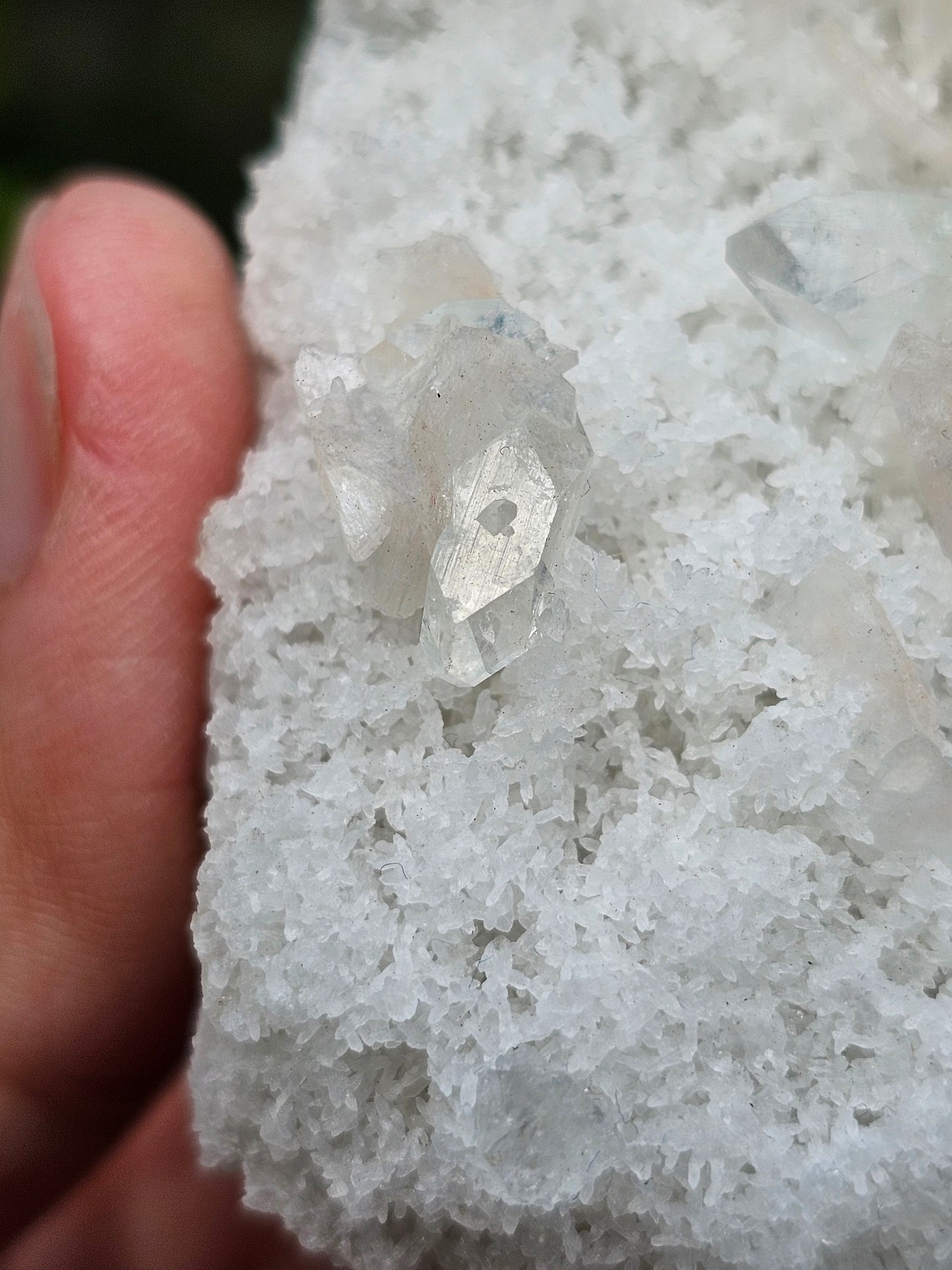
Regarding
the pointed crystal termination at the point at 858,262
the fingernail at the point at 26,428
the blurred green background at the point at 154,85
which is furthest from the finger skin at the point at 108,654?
the blurred green background at the point at 154,85

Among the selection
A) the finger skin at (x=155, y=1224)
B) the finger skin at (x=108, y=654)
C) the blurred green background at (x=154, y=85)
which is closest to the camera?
the finger skin at (x=108, y=654)

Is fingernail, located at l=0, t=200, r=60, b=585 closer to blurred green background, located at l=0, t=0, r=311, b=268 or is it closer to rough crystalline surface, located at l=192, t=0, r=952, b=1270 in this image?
rough crystalline surface, located at l=192, t=0, r=952, b=1270

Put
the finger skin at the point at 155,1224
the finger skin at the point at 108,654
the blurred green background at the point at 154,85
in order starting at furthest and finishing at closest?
the blurred green background at the point at 154,85 < the finger skin at the point at 155,1224 < the finger skin at the point at 108,654

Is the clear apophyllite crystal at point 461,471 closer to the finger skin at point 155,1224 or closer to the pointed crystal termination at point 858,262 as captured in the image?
the pointed crystal termination at point 858,262

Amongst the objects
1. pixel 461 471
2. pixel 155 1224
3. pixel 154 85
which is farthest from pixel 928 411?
pixel 154 85

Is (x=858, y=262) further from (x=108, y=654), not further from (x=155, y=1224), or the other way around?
(x=155, y=1224)

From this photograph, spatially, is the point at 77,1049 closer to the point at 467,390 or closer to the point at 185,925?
the point at 185,925
